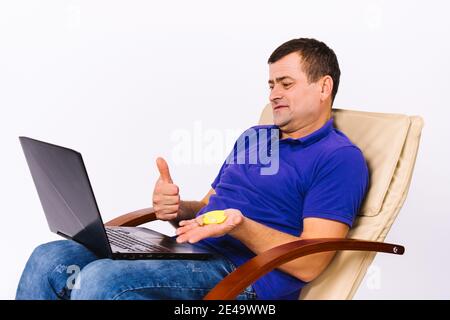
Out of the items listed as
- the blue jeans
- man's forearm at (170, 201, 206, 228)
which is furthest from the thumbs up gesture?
the blue jeans

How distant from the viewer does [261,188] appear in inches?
98.3

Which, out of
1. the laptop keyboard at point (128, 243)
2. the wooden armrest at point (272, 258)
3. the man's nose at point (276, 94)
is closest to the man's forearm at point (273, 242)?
the wooden armrest at point (272, 258)

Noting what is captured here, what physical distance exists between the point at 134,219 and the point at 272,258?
0.84m

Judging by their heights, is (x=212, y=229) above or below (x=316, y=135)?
below

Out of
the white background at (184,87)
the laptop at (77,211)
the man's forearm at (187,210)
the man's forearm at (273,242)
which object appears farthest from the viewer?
the white background at (184,87)

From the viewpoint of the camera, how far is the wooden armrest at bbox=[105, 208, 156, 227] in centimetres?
277

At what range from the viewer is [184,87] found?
384 centimetres

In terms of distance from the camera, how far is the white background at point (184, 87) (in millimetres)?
3635

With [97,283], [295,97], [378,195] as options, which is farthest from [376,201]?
[97,283]

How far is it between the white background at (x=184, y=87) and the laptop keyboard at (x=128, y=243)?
1.13m

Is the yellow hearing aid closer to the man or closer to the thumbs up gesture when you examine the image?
the man

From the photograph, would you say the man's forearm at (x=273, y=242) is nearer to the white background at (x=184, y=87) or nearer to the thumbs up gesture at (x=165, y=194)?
the thumbs up gesture at (x=165, y=194)
